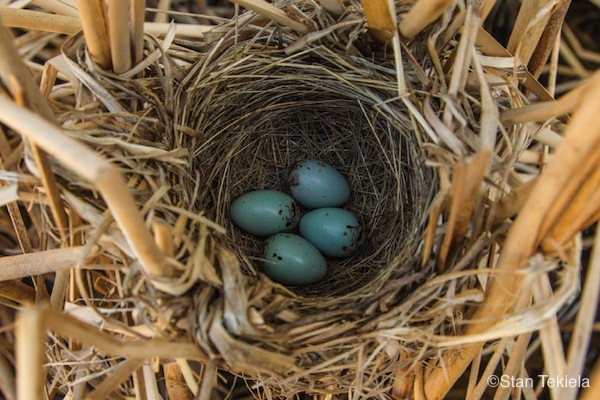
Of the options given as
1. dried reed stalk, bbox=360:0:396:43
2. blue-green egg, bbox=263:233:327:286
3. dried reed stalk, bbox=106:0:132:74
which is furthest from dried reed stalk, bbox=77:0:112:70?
blue-green egg, bbox=263:233:327:286

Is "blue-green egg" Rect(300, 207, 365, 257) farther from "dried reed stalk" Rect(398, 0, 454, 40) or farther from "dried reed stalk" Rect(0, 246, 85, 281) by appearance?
"dried reed stalk" Rect(0, 246, 85, 281)

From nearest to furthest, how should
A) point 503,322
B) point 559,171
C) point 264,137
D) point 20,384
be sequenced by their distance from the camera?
1. point 20,384
2. point 559,171
3. point 503,322
4. point 264,137

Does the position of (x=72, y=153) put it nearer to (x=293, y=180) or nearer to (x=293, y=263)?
(x=293, y=263)

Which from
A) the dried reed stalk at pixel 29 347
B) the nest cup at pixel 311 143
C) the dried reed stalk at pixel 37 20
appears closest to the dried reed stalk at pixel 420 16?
the nest cup at pixel 311 143

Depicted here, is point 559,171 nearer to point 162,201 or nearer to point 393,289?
point 393,289

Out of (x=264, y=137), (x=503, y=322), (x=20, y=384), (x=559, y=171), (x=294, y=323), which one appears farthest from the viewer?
(x=264, y=137)

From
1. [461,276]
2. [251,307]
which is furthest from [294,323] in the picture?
[461,276]

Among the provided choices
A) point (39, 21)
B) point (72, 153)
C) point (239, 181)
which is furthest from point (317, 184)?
point (72, 153)
